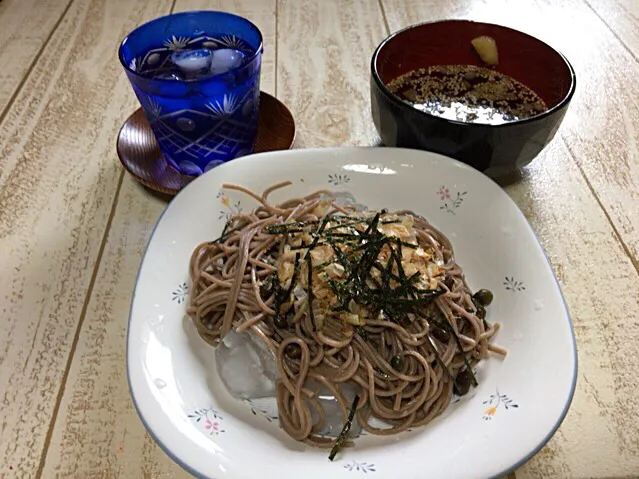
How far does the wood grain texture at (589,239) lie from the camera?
913mm

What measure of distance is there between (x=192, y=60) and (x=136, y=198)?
0.36 m

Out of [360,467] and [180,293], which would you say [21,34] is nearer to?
[180,293]

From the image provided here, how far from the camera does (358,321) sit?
37.3 inches

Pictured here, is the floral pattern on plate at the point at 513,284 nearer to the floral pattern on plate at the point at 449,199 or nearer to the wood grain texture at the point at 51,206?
the floral pattern on plate at the point at 449,199

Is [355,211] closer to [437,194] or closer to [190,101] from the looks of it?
[437,194]

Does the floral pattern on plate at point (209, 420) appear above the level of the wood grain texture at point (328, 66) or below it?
below

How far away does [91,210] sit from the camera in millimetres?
1325

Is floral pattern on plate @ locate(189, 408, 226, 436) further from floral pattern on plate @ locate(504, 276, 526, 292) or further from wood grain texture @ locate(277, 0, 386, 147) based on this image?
wood grain texture @ locate(277, 0, 386, 147)

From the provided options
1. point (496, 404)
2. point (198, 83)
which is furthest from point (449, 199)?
point (198, 83)

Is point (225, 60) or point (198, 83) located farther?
point (225, 60)

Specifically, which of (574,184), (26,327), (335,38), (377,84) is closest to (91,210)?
(26,327)

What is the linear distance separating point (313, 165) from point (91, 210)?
1.85 ft

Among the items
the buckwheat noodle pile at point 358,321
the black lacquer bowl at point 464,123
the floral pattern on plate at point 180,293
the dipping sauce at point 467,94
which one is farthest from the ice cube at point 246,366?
the dipping sauce at point 467,94

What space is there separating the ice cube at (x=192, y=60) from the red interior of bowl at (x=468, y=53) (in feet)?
1.33
